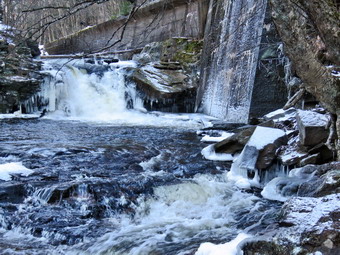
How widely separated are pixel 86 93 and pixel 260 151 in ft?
32.5

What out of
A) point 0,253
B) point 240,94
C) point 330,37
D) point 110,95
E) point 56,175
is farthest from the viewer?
point 110,95

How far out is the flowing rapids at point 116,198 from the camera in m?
3.12

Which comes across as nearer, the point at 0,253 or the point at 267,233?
the point at 267,233

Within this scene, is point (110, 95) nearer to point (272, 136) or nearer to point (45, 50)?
point (272, 136)

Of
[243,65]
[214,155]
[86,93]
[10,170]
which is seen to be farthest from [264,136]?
[86,93]

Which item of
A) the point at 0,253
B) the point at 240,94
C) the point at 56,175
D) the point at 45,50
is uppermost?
the point at 45,50

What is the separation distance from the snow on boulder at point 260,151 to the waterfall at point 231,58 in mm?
2417

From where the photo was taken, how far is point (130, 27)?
18.1m

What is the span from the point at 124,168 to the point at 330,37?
3585 millimetres

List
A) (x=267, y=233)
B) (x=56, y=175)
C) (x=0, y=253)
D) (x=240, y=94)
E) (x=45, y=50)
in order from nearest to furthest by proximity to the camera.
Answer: (x=267, y=233) → (x=0, y=253) → (x=56, y=175) → (x=240, y=94) → (x=45, y=50)

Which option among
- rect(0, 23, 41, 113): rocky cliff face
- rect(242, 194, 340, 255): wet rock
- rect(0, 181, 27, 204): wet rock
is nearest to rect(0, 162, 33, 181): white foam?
rect(0, 181, 27, 204): wet rock

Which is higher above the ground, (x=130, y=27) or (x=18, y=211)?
(x=130, y=27)

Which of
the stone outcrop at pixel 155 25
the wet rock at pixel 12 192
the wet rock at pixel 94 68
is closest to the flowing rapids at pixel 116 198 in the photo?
the wet rock at pixel 12 192

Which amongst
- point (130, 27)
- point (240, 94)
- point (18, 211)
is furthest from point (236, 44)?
point (130, 27)
